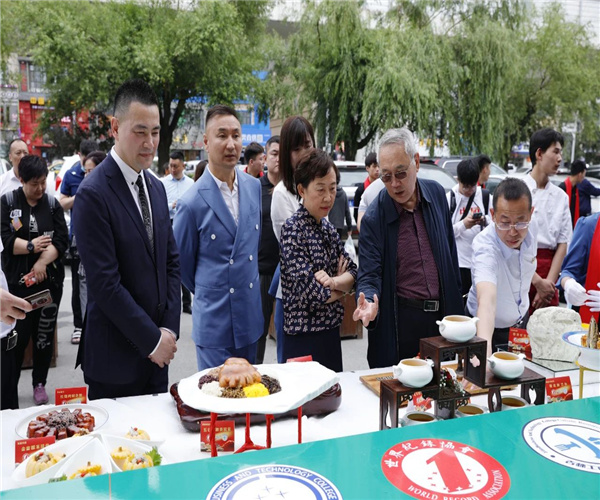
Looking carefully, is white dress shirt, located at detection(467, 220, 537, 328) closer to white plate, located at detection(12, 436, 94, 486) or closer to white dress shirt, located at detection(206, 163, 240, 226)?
white dress shirt, located at detection(206, 163, 240, 226)

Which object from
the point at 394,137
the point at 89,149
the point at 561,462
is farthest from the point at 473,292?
the point at 89,149

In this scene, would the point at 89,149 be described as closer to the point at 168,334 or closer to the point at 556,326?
the point at 168,334

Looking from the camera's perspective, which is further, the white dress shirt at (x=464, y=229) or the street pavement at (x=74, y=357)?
the white dress shirt at (x=464, y=229)

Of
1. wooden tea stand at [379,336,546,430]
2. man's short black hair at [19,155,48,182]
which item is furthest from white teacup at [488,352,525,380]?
man's short black hair at [19,155,48,182]

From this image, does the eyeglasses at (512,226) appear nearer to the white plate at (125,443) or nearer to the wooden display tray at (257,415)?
the wooden display tray at (257,415)

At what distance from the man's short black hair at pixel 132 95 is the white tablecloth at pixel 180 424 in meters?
0.99

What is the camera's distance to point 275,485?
3.57ft

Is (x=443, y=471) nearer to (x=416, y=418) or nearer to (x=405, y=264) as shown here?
(x=416, y=418)

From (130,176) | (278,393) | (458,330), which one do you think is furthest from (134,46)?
(278,393)

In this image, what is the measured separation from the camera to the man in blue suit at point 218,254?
7.58 feet

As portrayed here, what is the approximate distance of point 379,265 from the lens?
220cm

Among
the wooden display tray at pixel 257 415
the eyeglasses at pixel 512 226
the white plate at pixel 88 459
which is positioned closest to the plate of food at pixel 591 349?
the eyeglasses at pixel 512 226

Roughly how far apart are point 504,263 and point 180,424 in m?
1.41

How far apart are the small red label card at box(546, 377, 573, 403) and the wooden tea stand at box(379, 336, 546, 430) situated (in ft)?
0.36
